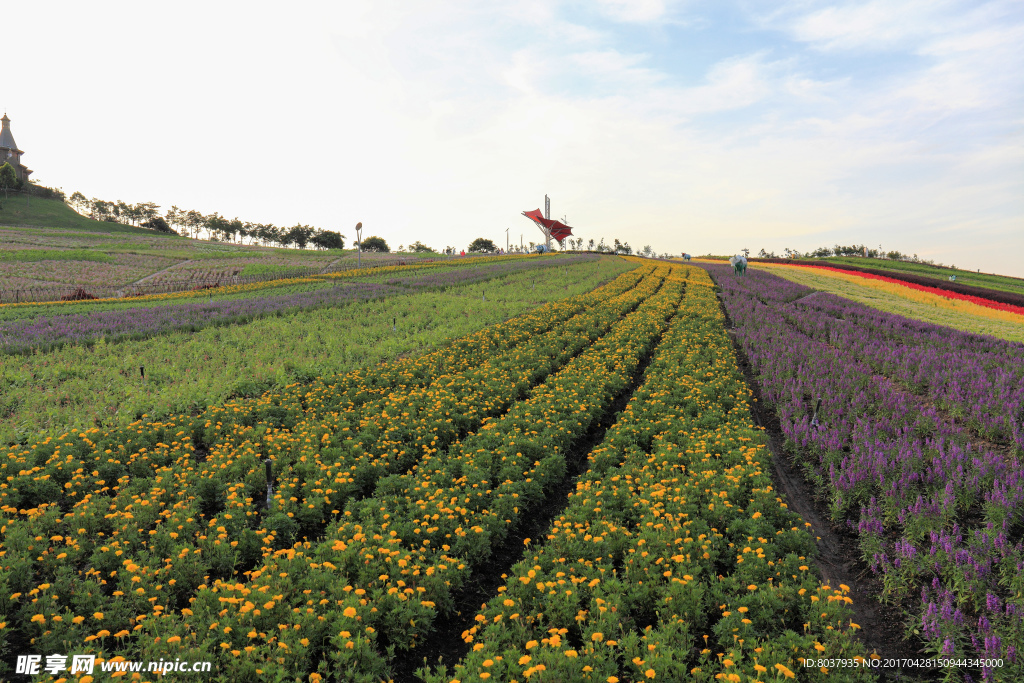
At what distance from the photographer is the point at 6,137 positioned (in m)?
149

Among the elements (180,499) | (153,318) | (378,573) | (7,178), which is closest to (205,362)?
(153,318)

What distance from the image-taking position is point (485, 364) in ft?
54.2

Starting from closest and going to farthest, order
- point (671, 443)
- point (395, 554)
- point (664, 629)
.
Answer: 1. point (664, 629)
2. point (395, 554)
3. point (671, 443)

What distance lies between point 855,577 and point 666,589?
10.6ft

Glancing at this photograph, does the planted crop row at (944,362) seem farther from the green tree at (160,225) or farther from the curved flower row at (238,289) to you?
the green tree at (160,225)

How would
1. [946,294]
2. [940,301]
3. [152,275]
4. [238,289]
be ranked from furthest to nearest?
[152,275] < [238,289] < [946,294] < [940,301]

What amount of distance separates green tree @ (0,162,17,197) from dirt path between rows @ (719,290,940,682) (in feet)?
609

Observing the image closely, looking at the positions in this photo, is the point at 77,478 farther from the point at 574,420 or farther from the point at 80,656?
the point at 574,420

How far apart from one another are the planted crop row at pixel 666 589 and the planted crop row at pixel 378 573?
78cm

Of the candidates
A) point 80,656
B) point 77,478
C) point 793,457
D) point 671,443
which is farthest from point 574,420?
point 77,478

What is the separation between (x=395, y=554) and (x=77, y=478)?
6.68m

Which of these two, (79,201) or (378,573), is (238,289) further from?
(79,201)

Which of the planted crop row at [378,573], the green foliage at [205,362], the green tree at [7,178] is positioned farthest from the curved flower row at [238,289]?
the green tree at [7,178]

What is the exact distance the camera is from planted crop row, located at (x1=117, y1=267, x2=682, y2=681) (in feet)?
16.9
